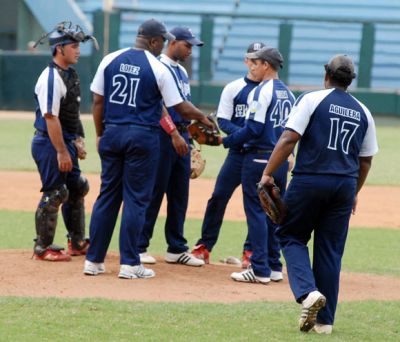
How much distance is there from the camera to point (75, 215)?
852 cm

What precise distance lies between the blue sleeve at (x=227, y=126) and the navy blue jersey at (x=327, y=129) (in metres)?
2.12

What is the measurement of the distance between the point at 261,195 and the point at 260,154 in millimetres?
1728

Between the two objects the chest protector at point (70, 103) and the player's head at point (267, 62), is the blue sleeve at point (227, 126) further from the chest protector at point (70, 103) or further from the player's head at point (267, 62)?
the chest protector at point (70, 103)

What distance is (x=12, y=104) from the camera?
92.2 ft

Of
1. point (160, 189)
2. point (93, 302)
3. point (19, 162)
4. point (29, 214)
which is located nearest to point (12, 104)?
point (19, 162)

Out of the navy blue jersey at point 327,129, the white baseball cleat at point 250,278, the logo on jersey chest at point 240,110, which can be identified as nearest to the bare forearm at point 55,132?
the logo on jersey chest at point 240,110

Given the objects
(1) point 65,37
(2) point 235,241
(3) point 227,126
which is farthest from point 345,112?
(2) point 235,241

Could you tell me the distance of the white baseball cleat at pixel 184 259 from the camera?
8469mm

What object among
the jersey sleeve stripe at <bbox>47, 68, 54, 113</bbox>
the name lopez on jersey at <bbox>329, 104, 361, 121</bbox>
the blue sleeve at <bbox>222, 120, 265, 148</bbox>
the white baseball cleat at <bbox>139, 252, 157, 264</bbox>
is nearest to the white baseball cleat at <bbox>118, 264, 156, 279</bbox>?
the white baseball cleat at <bbox>139, 252, 157, 264</bbox>

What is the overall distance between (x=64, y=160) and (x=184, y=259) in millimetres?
1520

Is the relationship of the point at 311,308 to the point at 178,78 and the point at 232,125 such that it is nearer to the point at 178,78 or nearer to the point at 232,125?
the point at 232,125

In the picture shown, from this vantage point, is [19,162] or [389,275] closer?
[389,275]

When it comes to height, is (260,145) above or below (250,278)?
above

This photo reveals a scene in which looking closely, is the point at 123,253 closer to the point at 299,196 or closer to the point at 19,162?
the point at 299,196
